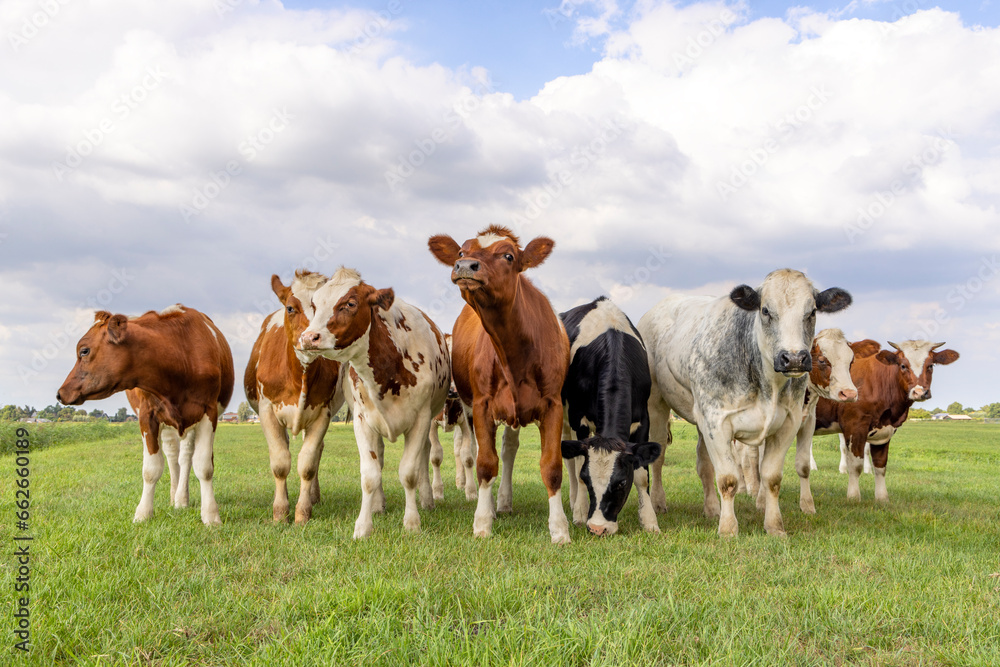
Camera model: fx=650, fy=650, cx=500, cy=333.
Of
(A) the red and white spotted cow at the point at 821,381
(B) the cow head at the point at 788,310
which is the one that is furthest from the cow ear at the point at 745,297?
(A) the red and white spotted cow at the point at 821,381

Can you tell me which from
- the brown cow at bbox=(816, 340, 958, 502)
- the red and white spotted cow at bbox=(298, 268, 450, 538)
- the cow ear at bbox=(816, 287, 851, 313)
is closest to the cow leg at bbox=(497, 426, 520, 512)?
the red and white spotted cow at bbox=(298, 268, 450, 538)

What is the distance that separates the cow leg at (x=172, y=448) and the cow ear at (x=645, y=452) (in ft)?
17.3

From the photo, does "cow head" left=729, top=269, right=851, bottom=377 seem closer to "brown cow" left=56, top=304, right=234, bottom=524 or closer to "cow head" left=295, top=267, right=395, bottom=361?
"cow head" left=295, top=267, right=395, bottom=361

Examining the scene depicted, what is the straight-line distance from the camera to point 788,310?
642 centimetres

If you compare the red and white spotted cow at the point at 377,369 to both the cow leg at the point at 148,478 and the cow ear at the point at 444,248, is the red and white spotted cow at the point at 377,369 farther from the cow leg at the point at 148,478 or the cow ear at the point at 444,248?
the cow leg at the point at 148,478

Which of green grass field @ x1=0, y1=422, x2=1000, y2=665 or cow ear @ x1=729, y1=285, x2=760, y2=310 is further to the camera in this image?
cow ear @ x1=729, y1=285, x2=760, y2=310

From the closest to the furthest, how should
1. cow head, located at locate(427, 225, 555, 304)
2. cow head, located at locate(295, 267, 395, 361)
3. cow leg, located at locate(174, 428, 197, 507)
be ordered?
cow head, located at locate(427, 225, 555, 304) → cow head, located at locate(295, 267, 395, 361) → cow leg, located at locate(174, 428, 197, 507)

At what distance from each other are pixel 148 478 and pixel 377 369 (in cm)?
305

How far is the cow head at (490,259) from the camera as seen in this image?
5848mm

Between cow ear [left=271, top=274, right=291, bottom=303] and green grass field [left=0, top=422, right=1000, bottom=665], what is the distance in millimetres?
2452

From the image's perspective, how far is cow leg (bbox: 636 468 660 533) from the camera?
719cm

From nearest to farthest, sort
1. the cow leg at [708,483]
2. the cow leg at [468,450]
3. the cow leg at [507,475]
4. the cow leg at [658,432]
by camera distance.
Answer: the cow leg at [708,483], the cow leg at [507,475], the cow leg at [658,432], the cow leg at [468,450]

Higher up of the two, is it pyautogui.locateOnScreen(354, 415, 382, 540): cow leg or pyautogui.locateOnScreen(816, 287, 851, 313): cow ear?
pyautogui.locateOnScreen(816, 287, 851, 313): cow ear

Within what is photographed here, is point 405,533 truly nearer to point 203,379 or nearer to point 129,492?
point 203,379
